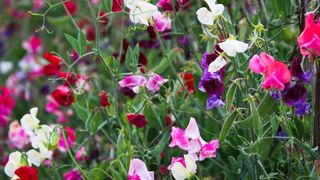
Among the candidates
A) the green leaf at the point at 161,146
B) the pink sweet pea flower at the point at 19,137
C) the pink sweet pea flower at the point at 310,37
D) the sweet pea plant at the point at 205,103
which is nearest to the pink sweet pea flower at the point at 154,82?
the sweet pea plant at the point at 205,103

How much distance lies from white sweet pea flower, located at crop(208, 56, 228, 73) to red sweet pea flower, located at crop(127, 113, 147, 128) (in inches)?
11.1

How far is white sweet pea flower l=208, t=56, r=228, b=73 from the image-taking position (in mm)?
1119

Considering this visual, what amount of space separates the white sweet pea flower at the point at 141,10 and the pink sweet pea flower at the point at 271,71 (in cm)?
Result: 22

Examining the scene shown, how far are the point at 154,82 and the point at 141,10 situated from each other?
0.20 m

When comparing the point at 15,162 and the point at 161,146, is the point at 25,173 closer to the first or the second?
the point at 15,162

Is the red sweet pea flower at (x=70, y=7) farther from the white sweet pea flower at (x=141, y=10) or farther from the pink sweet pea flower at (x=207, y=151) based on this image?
the pink sweet pea flower at (x=207, y=151)

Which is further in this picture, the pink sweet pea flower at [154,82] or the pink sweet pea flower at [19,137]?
the pink sweet pea flower at [19,137]

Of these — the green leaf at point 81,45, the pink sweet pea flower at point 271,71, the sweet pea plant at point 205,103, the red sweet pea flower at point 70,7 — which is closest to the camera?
the pink sweet pea flower at point 271,71

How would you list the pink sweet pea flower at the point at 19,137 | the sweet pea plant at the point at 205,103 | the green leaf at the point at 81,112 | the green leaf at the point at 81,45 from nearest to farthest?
1. the sweet pea plant at the point at 205,103
2. the green leaf at the point at 81,45
3. the green leaf at the point at 81,112
4. the pink sweet pea flower at the point at 19,137

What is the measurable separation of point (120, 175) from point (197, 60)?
0.31 meters

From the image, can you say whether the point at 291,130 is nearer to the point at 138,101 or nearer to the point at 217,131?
the point at 217,131

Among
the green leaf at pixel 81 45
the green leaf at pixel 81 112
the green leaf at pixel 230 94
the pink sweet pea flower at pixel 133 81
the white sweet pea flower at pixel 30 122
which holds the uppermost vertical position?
the green leaf at pixel 81 45

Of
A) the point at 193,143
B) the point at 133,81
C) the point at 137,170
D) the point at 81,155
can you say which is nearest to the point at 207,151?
the point at 193,143

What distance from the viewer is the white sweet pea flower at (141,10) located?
1178 millimetres
